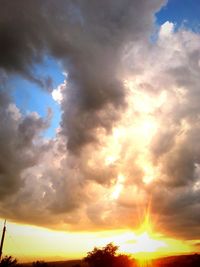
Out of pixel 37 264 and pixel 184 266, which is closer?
pixel 37 264

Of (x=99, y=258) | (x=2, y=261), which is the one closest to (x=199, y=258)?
(x=99, y=258)

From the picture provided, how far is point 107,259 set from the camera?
79250 mm

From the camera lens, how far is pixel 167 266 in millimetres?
97625

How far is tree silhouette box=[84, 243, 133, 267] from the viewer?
78.4 meters

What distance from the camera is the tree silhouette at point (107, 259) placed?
78438 millimetres

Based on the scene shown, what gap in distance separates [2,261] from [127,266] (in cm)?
4039

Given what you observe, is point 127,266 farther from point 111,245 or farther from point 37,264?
point 37,264

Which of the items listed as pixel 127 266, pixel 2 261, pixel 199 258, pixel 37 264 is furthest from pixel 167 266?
pixel 2 261

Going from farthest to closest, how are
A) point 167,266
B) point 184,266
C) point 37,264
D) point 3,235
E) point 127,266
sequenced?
point 167,266, point 184,266, point 127,266, point 37,264, point 3,235

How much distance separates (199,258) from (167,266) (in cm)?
1935

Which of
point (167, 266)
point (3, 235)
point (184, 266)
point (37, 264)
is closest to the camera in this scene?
point (3, 235)

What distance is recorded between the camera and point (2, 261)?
47344 mm

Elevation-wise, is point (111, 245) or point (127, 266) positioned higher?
point (111, 245)

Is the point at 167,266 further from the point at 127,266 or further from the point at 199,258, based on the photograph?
the point at 127,266
